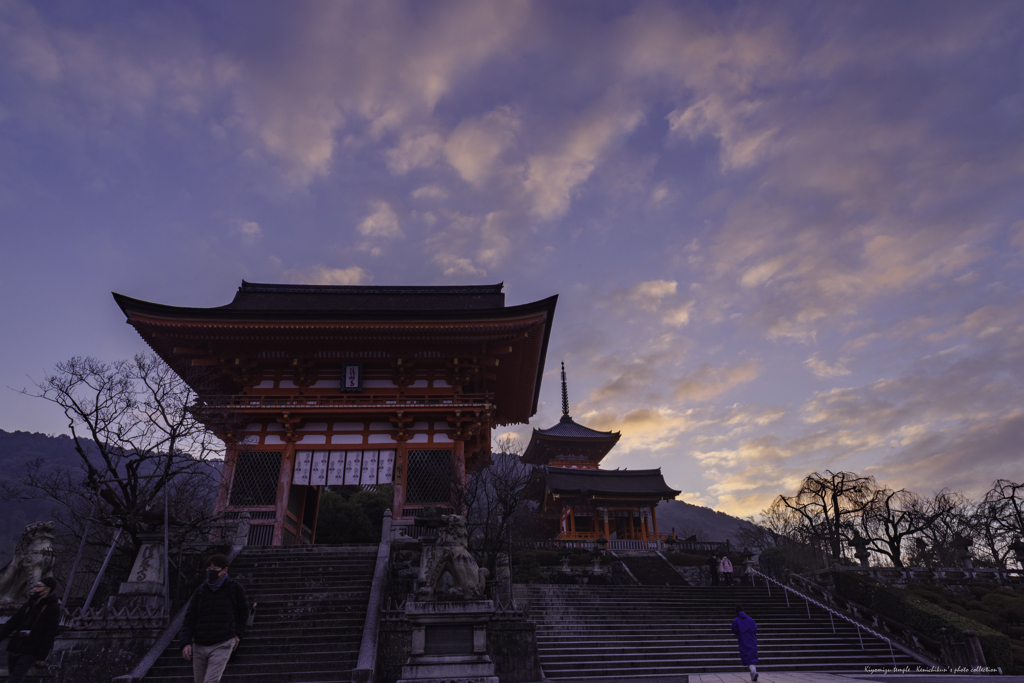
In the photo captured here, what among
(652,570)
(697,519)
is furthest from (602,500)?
(697,519)

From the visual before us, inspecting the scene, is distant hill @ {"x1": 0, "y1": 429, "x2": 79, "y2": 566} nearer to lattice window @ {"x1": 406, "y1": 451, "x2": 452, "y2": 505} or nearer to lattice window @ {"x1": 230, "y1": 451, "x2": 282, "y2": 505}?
lattice window @ {"x1": 230, "y1": 451, "x2": 282, "y2": 505}

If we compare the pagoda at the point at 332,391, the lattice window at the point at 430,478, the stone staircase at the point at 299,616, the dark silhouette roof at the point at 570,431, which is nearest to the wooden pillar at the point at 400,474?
the pagoda at the point at 332,391

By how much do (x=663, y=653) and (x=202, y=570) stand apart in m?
10.7

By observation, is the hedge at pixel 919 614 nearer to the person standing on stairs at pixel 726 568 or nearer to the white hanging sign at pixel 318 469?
the person standing on stairs at pixel 726 568

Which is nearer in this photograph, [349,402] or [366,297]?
[349,402]

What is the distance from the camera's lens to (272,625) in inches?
416

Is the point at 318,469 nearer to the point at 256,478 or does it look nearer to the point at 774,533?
the point at 256,478

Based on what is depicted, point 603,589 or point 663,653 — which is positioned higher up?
point 603,589

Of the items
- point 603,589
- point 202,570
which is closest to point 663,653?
point 603,589

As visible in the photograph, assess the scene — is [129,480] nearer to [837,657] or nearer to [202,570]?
[202,570]

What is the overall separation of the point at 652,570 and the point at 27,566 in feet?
77.5

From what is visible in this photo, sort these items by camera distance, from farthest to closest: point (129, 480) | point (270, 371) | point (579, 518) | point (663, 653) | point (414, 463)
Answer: point (579, 518) < point (270, 371) < point (414, 463) < point (663, 653) < point (129, 480)

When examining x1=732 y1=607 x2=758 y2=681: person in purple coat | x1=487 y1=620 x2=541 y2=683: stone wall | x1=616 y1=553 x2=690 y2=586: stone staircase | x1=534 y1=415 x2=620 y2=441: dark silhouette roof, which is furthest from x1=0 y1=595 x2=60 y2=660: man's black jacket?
x1=534 y1=415 x2=620 y2=441: dark silhouette roof

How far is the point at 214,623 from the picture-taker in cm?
516
